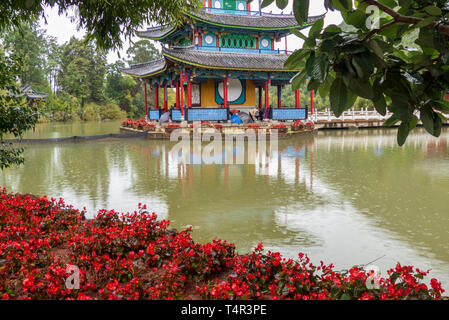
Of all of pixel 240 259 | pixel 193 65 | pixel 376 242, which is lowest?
pixel 376 242

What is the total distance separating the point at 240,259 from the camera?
2.95 metres

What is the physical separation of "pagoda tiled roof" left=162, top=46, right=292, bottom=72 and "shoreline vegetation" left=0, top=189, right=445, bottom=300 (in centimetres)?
1443

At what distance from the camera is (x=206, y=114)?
18.2 metres

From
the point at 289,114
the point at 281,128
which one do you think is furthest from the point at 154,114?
the point at 281,128

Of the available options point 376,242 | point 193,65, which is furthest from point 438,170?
point 193,65

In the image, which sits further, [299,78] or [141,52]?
[141,52]

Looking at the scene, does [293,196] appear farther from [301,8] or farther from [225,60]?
[225,60]

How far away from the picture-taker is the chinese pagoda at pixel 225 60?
60.4 feet

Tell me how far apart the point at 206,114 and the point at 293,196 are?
1230cm

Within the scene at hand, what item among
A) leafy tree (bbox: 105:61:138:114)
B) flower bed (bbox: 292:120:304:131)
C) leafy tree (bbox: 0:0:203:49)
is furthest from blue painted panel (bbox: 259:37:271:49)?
leafy tree (bbox: 105:61:138:114)

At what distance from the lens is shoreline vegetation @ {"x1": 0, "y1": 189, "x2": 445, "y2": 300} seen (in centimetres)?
237

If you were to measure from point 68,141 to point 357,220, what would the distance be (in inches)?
560

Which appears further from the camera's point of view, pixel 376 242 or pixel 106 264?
pixel 376 242
